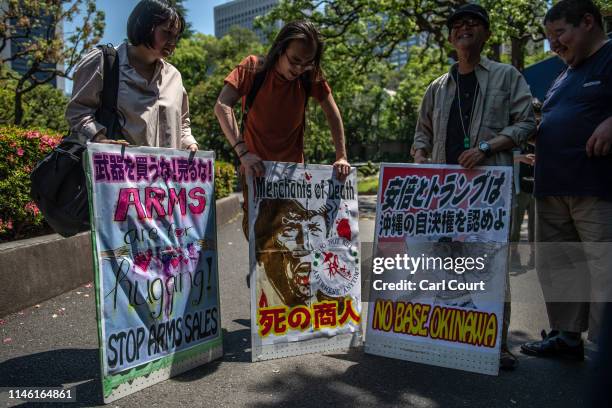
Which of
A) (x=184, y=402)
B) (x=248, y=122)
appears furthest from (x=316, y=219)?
(x=184, y=402)

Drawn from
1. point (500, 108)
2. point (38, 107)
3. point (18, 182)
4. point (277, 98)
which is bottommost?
point (18, 182)

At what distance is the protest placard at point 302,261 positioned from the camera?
3.18m

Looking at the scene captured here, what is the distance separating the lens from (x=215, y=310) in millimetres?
3174

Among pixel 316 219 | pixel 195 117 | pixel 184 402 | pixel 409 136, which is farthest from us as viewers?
pixel 409 136

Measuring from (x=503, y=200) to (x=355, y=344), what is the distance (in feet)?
4.51

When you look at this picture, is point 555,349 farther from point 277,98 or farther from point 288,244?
point 277,98

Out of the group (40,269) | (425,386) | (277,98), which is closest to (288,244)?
(277,98)

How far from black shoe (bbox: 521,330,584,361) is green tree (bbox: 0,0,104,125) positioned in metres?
9.37

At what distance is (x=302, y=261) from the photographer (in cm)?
332

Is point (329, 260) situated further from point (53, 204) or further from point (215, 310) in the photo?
point (53, 204)

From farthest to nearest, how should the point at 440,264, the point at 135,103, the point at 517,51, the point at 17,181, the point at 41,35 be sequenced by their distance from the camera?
1. the point at 517,51
2. the point at 41,35
3. the point at 17,181
4. the point at 440,264
5. the point at 135,103

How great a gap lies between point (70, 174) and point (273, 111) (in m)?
1.32

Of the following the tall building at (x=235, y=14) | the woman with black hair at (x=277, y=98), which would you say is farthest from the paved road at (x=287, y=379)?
the tall building at (x=235, y=14)

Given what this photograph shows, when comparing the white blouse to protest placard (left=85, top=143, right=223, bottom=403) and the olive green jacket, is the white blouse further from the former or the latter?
the olive green jacket
